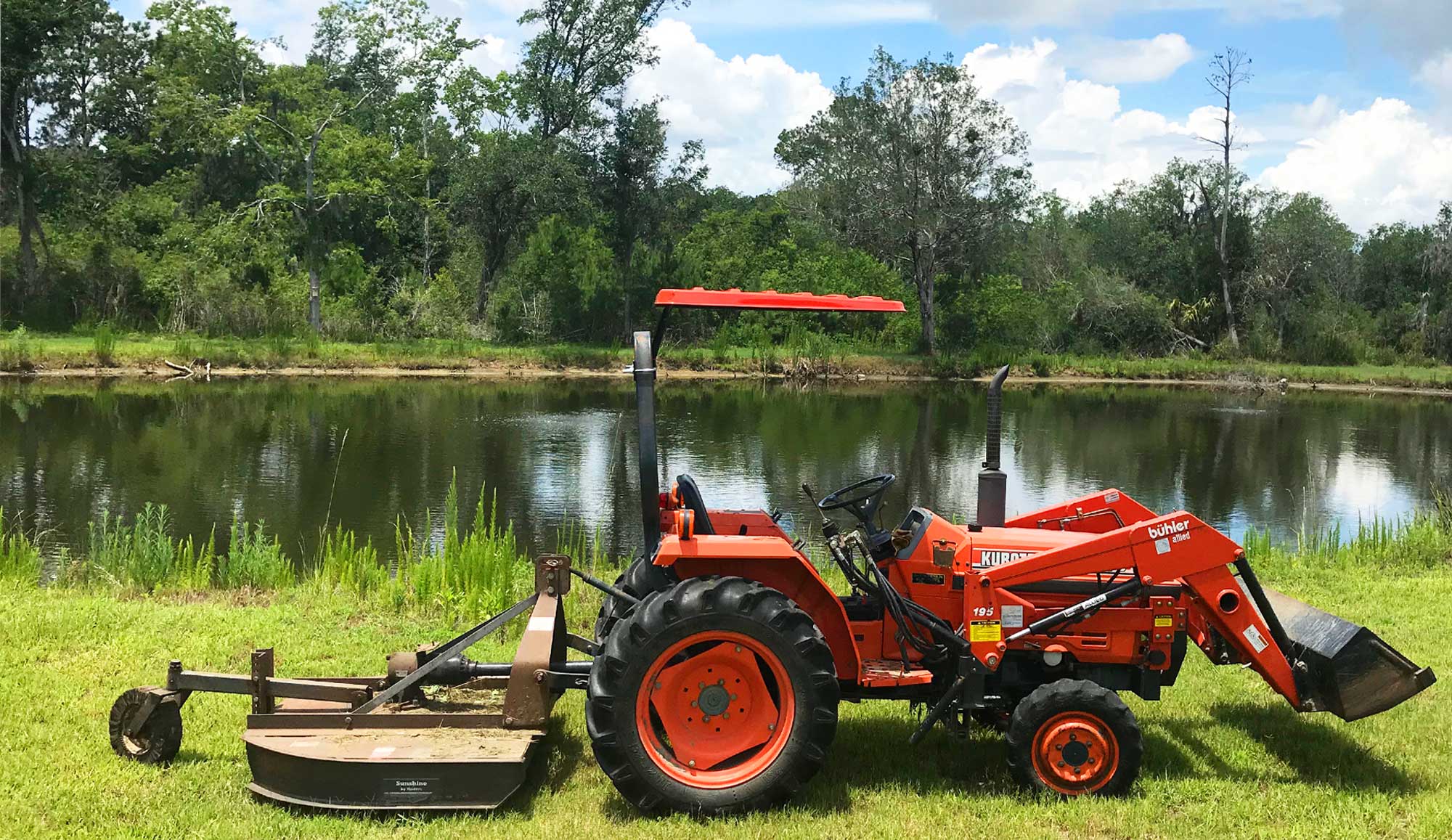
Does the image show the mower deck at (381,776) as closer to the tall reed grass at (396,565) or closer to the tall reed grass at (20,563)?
the tall reed grass at (396,565)

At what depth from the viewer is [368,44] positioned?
45.0 m

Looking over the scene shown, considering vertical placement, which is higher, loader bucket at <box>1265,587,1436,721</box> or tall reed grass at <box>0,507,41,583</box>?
loader bucket at <box>1265,587,1436,721</box>

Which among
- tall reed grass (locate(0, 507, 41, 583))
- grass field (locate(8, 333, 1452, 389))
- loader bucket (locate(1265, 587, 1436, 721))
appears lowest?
tall reed grass (locate(0, 507, 41, 583))

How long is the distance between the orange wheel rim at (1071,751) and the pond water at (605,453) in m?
7.96

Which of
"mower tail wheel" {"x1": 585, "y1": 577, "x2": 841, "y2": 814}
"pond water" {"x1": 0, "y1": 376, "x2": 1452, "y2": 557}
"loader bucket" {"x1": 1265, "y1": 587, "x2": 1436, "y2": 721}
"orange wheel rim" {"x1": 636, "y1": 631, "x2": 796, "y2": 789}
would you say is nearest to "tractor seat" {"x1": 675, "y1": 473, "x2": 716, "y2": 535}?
"mower tail wheel" {"x1": 585, "y1": 577, "x2": 841, "y2": 814}

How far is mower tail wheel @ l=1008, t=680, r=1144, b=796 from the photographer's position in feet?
16.3

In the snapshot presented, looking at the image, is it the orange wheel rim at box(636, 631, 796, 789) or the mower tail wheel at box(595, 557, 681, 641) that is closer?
the orange wheel rim at box(636, 631, 796, 789)

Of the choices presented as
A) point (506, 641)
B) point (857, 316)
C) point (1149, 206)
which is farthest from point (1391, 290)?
point (506, 641)

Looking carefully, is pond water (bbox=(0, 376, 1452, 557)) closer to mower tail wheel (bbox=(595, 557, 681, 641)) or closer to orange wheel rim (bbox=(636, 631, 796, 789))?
mower tail wheel (bbox=(595, 557, 681, 641))

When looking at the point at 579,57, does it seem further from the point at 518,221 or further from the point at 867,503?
the point at 867,503

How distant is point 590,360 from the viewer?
127 ft

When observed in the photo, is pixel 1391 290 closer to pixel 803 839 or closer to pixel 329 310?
pixel 329 310

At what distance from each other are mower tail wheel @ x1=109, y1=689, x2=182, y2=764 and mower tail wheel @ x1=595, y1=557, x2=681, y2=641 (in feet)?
6.37

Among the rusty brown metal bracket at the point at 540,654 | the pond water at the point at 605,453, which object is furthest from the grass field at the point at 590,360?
the rusty brown metal bracket at the point at 540,654
